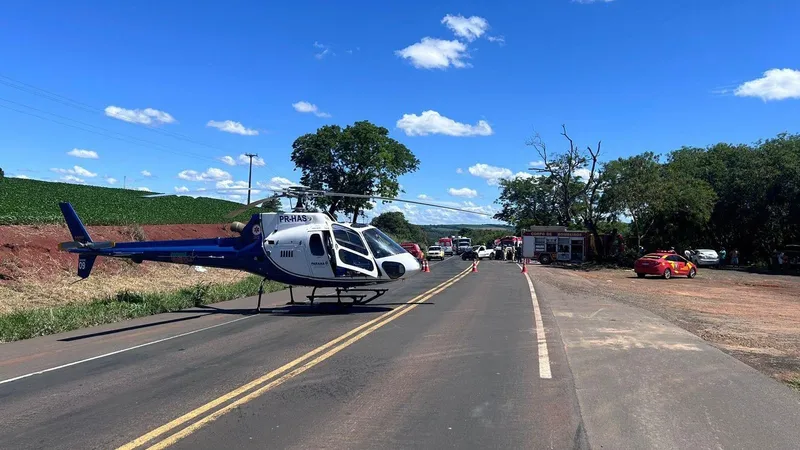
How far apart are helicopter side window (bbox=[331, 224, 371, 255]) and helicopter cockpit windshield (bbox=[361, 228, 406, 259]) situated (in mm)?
238

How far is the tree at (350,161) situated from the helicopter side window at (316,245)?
144 feet

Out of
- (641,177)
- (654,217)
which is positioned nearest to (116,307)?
(641,177)

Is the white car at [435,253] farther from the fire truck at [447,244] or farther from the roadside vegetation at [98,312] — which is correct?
the roadside vegetation at [98,312]

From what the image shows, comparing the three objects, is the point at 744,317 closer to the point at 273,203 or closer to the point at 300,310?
the point at 300,310

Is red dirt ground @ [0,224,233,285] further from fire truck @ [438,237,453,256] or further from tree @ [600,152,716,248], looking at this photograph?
fire truck @ [438,237,453,256]

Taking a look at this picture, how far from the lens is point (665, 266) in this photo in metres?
32.1

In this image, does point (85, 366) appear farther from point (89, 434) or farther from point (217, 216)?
point (217, 216)

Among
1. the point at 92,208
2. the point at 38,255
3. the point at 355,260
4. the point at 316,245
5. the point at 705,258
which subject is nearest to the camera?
the point at 355,260

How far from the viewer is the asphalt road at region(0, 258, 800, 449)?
5305 millimetres

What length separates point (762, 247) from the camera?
5319 centimetres

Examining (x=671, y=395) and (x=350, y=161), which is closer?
(x=671, y=395)

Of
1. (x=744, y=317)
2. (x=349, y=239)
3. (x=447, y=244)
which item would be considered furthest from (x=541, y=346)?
(x=447, y=244)

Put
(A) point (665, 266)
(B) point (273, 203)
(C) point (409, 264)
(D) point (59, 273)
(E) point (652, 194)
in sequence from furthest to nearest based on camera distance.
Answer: (E) point (652, 194)
(A) point (665, 266)
(D) point (59, 273)
(B) point (273, 203)
(C) point (409, 264)

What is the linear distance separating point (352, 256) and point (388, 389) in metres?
8.30
